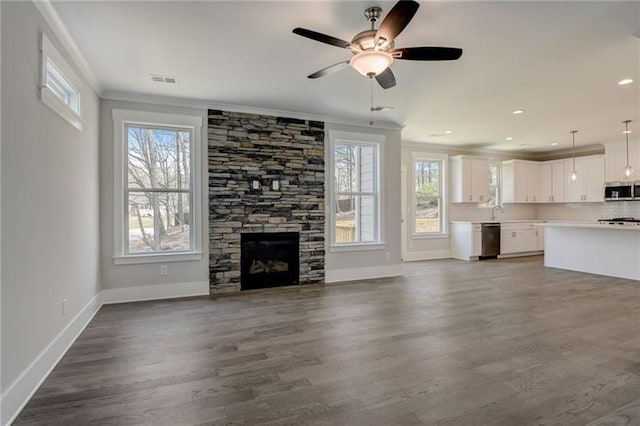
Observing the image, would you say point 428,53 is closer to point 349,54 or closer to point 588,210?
point 349,54

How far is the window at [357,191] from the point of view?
5.88 meters

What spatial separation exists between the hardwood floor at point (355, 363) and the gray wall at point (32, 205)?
0.41 m

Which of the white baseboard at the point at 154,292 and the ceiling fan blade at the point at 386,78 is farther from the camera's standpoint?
the white baseboard at the point at 154,292

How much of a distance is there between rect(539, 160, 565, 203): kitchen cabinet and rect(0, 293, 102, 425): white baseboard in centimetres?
1016

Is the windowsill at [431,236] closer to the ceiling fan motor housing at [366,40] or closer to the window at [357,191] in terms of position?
the window at [357,191]

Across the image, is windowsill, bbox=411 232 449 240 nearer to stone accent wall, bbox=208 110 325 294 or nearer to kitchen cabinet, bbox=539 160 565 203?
kitchen cabinet, bbox=539 160 565 203

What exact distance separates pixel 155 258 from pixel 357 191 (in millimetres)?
3382

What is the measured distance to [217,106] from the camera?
486 cm

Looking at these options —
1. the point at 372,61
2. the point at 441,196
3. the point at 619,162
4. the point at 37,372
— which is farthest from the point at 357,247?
the point at 619,162

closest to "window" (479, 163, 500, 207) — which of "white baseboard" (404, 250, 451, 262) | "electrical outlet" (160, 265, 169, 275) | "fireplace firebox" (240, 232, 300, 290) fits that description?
"white baseboard" (404, 250, 451, 262)

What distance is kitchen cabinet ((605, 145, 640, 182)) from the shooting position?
23.8 ft

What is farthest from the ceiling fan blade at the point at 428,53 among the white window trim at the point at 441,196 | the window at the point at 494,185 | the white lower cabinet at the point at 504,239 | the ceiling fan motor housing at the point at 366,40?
the window at the point at 494,185

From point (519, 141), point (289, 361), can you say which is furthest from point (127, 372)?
point (519, 141)

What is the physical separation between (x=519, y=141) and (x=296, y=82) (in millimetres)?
6005
